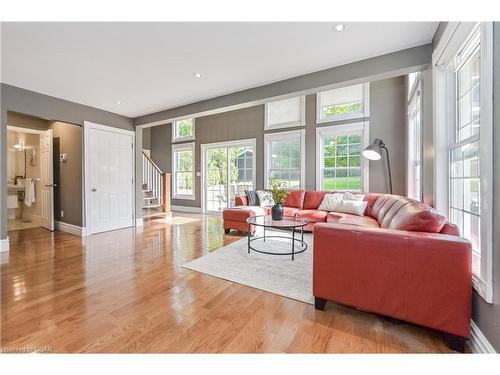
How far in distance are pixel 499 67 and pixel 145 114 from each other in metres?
5.26

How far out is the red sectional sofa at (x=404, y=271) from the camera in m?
1.38

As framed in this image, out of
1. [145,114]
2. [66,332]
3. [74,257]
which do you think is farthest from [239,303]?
[145,114]

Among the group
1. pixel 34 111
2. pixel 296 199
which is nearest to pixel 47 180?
pixel 34 111

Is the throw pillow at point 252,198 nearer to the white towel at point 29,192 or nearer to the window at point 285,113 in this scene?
the window at point 285,113

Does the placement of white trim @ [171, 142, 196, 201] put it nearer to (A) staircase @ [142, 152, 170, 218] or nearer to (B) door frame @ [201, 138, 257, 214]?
(B) door frame @ [201, 138, 257, 214]

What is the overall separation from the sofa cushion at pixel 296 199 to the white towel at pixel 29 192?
5.67 metres

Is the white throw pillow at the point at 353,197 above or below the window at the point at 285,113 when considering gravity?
below

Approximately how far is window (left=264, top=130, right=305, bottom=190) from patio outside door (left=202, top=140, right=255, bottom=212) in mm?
488

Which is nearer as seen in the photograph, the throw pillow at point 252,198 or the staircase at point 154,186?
the throw pillow at point 252,198

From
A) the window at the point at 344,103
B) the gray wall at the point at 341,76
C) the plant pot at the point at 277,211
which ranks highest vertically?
the window at the point at 344,103

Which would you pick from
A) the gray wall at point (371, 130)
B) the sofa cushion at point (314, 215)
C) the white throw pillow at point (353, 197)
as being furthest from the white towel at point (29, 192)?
the white throw pillow at point (353, 197)

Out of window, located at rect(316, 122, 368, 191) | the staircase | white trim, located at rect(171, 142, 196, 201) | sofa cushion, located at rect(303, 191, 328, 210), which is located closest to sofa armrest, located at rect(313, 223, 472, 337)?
sofa cushion, located at rect(303, 191, 328, 210)

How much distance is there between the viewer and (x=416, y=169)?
3814 millimetres
